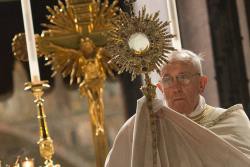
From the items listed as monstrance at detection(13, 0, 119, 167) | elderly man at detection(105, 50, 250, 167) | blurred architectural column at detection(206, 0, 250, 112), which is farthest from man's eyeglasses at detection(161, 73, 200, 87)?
blurred architectural column at detection(206, 0, 250, 112)

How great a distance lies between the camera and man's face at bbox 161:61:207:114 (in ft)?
8.80

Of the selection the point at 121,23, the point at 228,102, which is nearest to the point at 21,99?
the point at 228,102

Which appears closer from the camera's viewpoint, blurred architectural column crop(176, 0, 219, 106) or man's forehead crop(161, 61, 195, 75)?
man's forehead crop(161, 61, 195, 75)

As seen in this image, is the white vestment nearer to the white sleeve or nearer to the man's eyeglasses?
the white sleeve

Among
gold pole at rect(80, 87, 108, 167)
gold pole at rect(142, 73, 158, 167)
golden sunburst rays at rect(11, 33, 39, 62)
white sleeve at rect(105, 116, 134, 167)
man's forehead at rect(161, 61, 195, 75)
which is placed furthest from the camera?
golden sunburst rays at rect(11, 33, 39, 62)

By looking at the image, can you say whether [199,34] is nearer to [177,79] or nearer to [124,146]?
[177,79]

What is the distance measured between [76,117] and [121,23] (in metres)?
1.34

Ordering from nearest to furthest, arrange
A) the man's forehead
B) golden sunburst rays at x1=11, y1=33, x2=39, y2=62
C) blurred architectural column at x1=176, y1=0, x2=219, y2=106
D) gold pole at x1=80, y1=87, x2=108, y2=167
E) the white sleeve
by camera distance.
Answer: the white sleeve → the man's forehead → gold pole at x1=80, y1=87, x2=108, y2=167 → golden sunburst rays at x1=11, y1=33, x2=39, y2=62 → blurred architectural column at x1=176, y1=0, x2=219, y2=106

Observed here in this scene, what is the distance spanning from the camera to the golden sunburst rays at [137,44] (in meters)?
2.48

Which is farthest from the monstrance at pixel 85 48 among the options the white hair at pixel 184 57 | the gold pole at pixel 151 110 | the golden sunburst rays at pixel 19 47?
the gold pole at pixel 151 110

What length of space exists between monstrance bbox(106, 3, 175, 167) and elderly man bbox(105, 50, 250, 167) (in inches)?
1.5

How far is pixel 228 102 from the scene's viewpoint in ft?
11.9

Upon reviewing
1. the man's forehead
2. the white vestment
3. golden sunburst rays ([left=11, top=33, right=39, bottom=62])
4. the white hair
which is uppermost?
golden sunburst rays ([left=11, top=33, right=39, bottom=62])

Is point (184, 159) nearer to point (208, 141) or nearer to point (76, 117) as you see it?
point (208, 141)
